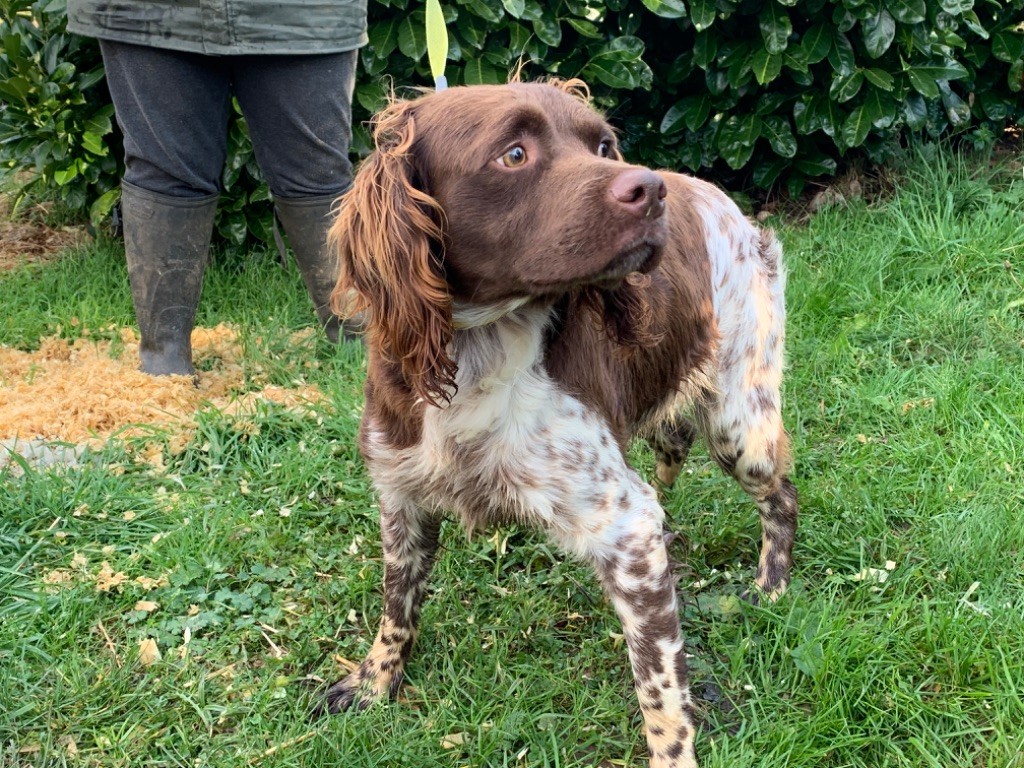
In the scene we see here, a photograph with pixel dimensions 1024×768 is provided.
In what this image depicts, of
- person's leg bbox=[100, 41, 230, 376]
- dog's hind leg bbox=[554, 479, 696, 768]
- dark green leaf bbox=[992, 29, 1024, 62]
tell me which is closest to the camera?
dog's hind leg bbox=[554, 479, 696, 768]

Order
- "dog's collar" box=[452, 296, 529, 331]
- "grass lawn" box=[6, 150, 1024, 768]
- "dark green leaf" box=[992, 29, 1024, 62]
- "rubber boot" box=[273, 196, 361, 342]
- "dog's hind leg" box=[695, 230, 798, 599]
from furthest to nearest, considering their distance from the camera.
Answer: "dark green leaf" box=[992, 29, 1024, 62] < "rubber boot" box=[273, 196, 361, 342] < "dog's hind leg" box=[695, 230, 798, 599] < "grass lawn" box=[6, 150, 1024, 768] < "dog's collar" box=[452, 296, 529, 331]

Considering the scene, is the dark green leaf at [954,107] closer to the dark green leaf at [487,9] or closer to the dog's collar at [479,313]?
the dark green leaf at [487,9]

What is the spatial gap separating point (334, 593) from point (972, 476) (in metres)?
1.97

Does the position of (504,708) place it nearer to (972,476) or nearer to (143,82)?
(972,476)

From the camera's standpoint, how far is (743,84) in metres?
4.74

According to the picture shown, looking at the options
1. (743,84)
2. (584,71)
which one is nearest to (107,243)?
(584,71)

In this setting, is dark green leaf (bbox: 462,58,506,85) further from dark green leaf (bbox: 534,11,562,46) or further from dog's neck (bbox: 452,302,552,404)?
dog's neck (bbox: 452,302,552,404)

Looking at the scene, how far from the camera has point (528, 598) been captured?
289cm

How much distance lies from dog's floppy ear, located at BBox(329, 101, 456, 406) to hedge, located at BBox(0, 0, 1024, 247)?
7.16 ft

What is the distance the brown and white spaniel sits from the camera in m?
2.03

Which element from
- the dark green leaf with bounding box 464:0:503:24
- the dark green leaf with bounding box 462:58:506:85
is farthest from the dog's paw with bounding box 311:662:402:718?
the dark green leaf with bounding box 464:0:503:24

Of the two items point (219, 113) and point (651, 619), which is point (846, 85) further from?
point (651, 619)

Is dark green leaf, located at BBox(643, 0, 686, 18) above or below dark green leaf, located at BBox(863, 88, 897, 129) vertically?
above

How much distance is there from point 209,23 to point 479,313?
1806 millimetres
